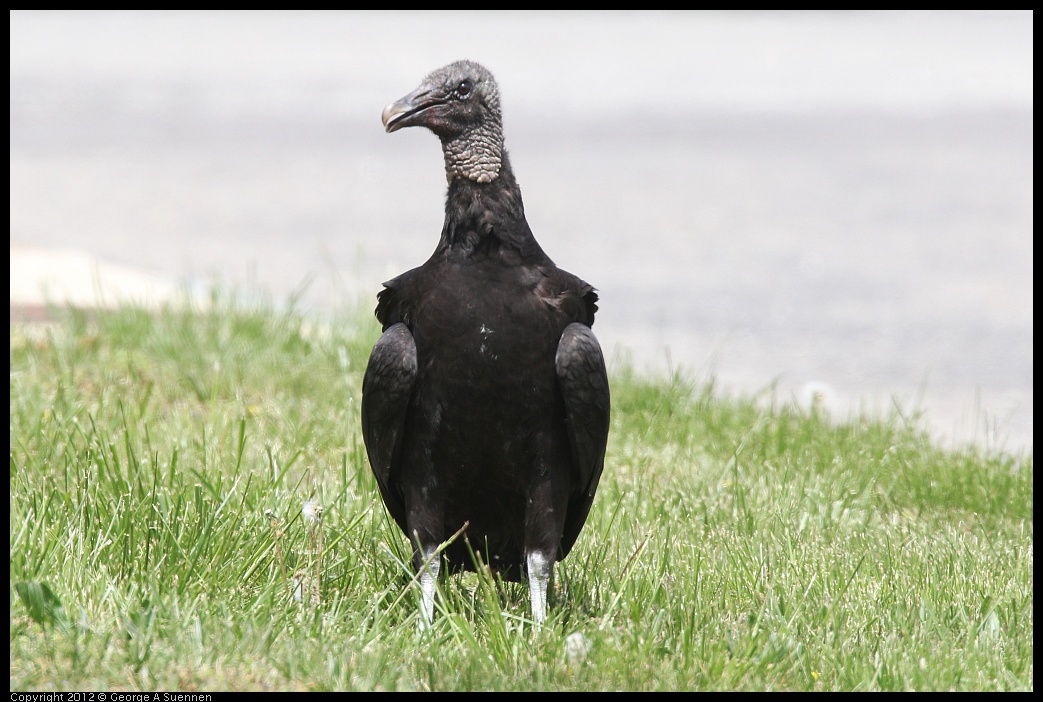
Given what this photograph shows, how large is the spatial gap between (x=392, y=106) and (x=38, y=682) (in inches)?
65.6

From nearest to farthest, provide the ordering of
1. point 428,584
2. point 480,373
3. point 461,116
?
point 480,373 → point 428,584 → point 461,116

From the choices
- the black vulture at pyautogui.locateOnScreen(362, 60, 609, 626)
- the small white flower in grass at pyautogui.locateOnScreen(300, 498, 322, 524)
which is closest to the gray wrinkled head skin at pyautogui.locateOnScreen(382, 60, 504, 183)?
the black vulture at pyautogui.locateOnScreen(362, 60, 609, 626)

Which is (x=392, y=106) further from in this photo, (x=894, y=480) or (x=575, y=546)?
(x=894, y=480)

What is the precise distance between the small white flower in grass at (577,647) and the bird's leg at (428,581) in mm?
374

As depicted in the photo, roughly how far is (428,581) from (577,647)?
51 cm

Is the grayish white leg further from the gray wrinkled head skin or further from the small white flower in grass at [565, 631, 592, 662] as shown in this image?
the gray wrinkled head skin

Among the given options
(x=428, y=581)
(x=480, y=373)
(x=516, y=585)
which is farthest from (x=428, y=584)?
(x=480, y=373)

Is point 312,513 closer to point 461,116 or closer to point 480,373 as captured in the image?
point 480,373

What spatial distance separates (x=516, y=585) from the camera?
12.0ft

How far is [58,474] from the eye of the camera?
3.81 m

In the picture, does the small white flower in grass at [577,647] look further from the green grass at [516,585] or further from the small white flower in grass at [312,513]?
the small white flower in grass at [312,513]

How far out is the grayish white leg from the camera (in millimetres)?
3127
